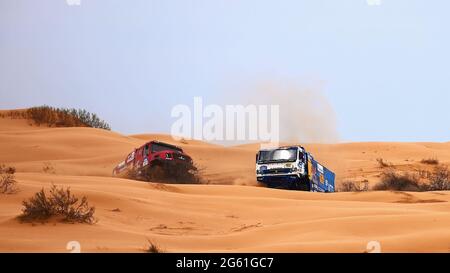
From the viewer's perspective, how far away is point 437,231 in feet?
32.6

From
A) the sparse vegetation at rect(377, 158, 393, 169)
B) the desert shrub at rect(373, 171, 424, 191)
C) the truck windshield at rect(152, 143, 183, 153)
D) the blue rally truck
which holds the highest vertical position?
the truck windshield at rect(152, 143, 183, 153)

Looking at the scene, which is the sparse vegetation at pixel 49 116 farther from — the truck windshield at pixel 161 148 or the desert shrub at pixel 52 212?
the desert shrub at pixel 52 212

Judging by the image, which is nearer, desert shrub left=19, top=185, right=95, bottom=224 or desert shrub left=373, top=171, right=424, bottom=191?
desert shrub left=19, top=185, right=95, bottom=224

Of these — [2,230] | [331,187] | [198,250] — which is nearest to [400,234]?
[198,250]

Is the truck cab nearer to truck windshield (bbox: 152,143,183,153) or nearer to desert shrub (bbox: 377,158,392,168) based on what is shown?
truck windshield (bbox: 152,143,183,153)

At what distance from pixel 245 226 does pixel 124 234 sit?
2353 millimetres

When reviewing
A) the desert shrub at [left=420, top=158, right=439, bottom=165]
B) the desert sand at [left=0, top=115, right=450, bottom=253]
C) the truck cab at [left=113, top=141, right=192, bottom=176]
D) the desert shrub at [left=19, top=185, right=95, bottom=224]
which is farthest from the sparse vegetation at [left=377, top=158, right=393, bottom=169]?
the desert shrub at [left=19, top=185, right=95, bottom=224]

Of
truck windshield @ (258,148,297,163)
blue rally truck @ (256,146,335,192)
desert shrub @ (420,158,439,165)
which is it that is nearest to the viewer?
blue rally truck @ (256,146,335,192)

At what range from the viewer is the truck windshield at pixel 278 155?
2303 centimetres

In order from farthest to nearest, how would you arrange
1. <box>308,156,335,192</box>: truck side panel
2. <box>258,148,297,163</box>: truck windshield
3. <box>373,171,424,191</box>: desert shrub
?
1. <box>308,156,335,192</box>: truck side panel
2. <box>258,148,297,163</box>: truck windshield
3. <box>373,171,424,191</box>: desert shrub

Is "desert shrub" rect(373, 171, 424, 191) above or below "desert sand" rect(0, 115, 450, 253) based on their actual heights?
below

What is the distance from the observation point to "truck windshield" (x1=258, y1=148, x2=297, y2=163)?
23.0m

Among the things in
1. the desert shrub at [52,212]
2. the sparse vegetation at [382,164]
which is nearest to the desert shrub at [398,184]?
the sparse vegetation at [382,164]
